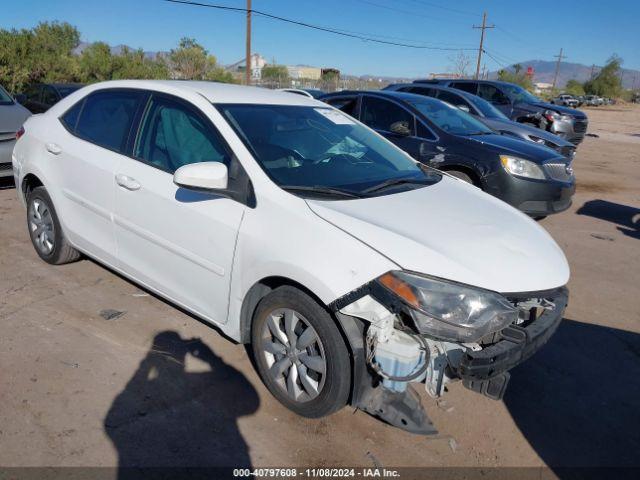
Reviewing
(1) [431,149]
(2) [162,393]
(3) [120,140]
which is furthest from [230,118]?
(1) [431,149]

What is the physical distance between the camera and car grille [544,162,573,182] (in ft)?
20.7

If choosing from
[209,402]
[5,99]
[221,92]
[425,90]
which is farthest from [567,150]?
[5,99]

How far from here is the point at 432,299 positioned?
234 centimetres

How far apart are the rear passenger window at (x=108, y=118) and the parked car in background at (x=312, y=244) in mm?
17

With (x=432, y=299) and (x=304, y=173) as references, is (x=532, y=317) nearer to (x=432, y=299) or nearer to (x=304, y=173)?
(x=432, y=299)

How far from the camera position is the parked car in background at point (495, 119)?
345 inches

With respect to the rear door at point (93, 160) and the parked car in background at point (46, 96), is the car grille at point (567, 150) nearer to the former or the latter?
the rear door at point (93, 160)

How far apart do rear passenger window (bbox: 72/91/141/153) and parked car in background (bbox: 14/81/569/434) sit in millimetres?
17

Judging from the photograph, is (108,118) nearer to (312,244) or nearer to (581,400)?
(312,244)

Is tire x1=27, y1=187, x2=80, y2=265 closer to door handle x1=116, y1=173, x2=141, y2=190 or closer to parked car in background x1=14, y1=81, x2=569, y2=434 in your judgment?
parked car in background x1=14, y1=81, x2=569, y2=434

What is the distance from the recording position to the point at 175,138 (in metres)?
3.38

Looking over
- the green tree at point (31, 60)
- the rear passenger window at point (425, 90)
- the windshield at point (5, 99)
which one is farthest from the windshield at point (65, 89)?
the green tree at point (31, 60)

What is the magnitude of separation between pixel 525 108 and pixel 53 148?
12487mm

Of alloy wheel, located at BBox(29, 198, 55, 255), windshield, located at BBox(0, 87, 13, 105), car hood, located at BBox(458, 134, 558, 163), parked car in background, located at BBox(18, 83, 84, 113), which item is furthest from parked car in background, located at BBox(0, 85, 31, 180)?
car hood, located at BBox(458, 134, 558, 163)
